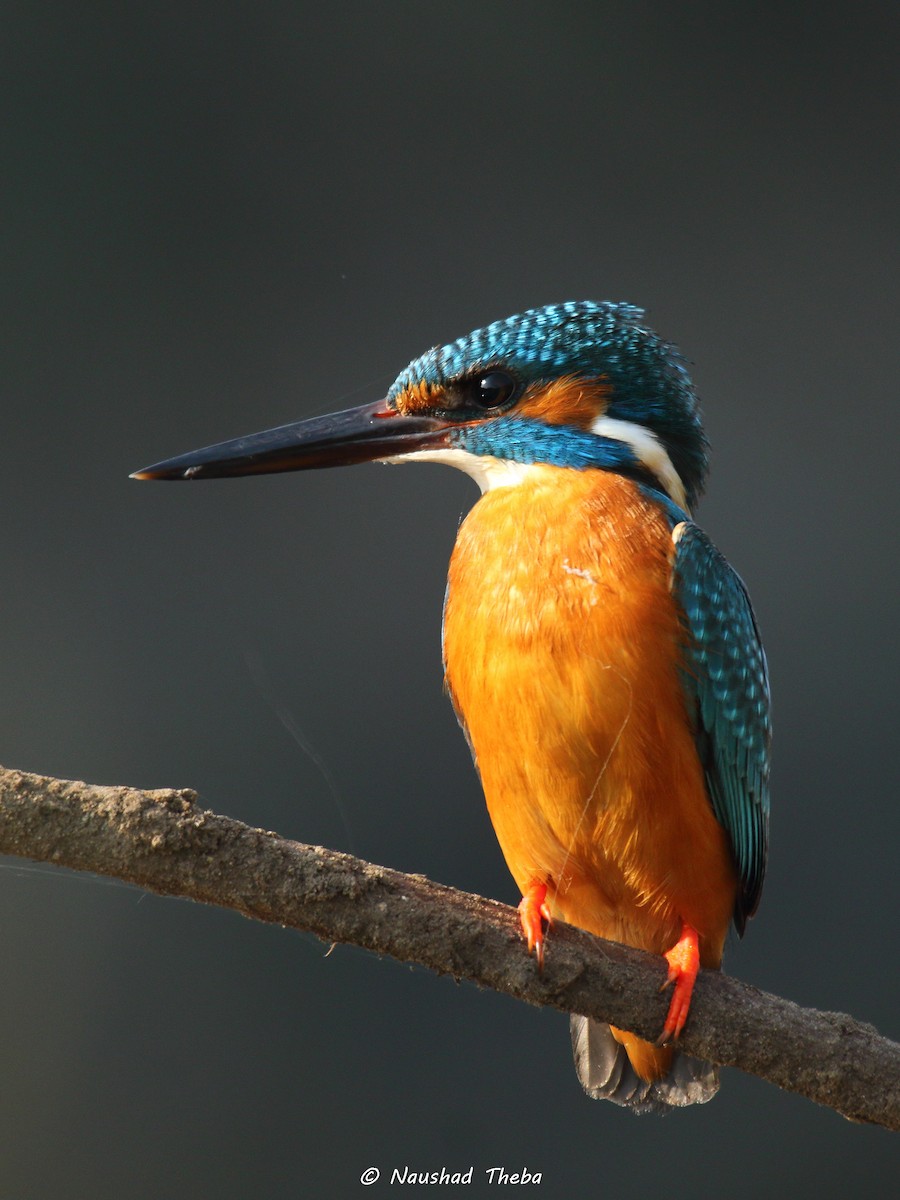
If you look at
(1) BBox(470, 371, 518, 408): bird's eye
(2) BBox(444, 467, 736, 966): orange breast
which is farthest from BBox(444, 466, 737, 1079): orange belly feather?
(1) BBox(470, 371, 518, 408): bird's eye

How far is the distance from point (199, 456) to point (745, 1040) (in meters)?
0.95

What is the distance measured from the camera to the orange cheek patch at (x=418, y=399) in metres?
1.44

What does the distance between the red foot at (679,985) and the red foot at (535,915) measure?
0.15 meters

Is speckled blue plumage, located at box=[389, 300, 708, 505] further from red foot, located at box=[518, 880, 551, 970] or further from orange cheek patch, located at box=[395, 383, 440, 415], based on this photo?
red foot, located at box=[518, 880, 551, 970]

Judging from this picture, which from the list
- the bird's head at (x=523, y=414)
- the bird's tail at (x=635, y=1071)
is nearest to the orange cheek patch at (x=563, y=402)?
the bird's head at (x=523, y=414)

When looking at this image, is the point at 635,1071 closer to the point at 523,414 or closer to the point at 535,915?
the point at 535,915

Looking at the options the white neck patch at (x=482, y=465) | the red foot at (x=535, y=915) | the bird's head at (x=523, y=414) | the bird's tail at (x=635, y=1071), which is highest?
the bird's head at (x=523, y=414)

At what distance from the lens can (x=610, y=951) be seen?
1211mm

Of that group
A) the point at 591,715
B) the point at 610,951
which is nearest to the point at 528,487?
the point at 591,715

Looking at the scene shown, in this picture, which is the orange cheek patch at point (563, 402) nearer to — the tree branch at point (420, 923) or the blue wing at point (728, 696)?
the blue wing at point (728, 696)

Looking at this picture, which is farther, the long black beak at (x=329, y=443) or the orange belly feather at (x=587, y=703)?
the long black beak at (x=329, y=443)

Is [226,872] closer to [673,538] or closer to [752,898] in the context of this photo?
[673,538]

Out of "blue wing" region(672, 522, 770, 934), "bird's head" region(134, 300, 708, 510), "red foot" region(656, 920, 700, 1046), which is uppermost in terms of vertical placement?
"bird's head" region(134, 300, 708, 510)

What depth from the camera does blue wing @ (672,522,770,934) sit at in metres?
1.31
